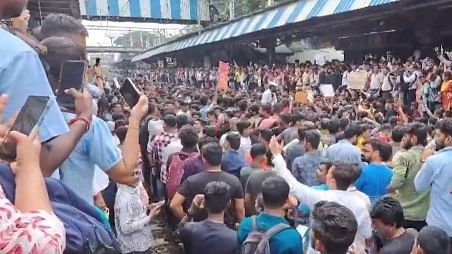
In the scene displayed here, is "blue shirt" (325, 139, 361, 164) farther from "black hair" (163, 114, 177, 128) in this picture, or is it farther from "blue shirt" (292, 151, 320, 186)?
"black hair" (163, 114, 177, 128)

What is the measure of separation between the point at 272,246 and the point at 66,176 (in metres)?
1.52

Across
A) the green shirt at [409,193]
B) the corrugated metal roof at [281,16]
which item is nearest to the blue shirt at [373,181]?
the green shirt at [409,193]

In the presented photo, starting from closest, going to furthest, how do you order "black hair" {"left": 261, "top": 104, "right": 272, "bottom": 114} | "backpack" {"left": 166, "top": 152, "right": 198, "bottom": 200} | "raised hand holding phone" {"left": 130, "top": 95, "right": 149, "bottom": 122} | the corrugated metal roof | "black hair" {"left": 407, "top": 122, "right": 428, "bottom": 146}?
"raised hand holding phone" {"left": 130, "top": 95, "right": 149, "bottom": 122} → "backpack" {"left": 166, "top": 152, "right": 198, "bottom": 200} → "black hair" {"left": 407, "top": 122, "right": 428, "bottom": 146} → "black hair" {"left": 261, "top": 104, "right": 272, "bottom": 114} → the corrugated metal roof

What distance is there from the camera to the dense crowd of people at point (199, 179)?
1.62 metres

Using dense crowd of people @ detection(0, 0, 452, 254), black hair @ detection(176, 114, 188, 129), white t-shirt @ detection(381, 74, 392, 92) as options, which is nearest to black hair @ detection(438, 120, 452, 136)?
dense crowd of people @ detection(0, 0, 452, 254)

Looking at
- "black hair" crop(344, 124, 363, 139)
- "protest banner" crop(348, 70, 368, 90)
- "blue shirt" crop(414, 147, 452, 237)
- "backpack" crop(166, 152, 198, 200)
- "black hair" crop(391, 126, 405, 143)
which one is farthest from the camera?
"protest banner" crop(348, 70, 368, 90)

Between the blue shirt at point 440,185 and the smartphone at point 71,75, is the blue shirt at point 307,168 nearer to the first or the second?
the blue shirt at point 440,185

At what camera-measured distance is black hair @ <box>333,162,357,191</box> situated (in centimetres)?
410

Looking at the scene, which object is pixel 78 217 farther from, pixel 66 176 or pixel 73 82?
pixel 66 176

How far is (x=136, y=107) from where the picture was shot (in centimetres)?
245

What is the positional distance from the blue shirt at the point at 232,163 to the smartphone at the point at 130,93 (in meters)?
3.18

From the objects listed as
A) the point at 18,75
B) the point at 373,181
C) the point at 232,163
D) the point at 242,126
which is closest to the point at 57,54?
the point at 18,75

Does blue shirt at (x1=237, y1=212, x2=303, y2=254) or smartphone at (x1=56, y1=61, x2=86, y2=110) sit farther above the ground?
smartphone at (x1=56, y1=61, x2=86, y2=110)

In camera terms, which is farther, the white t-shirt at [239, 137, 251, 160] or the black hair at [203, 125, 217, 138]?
the black hair at [203, 125, 217, 138]
